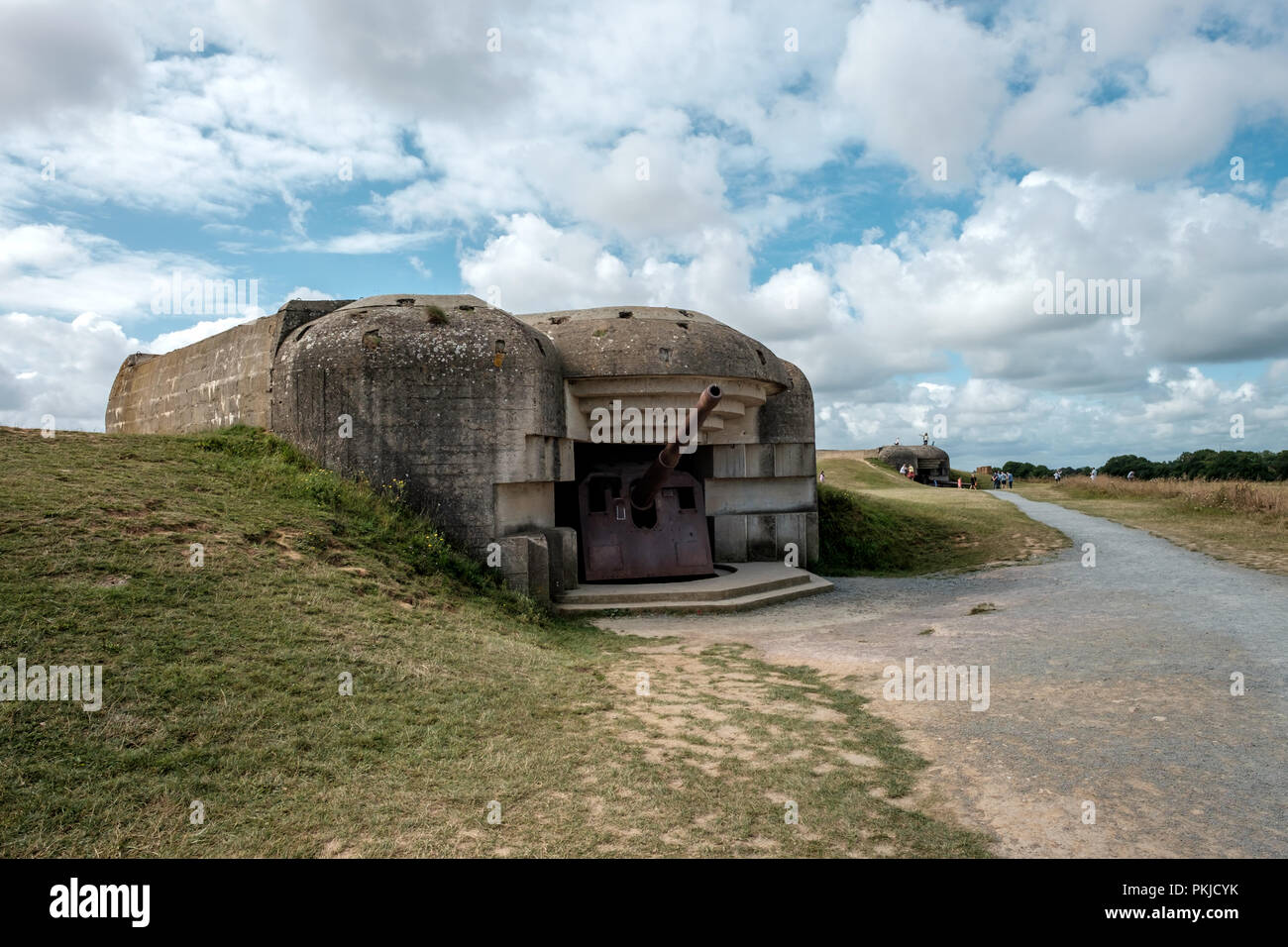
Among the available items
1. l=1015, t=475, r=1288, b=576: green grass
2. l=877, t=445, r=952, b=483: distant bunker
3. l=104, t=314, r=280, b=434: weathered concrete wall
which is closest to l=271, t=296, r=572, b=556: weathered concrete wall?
l=104, t=314, r=280, b=434: weathered concrete wall

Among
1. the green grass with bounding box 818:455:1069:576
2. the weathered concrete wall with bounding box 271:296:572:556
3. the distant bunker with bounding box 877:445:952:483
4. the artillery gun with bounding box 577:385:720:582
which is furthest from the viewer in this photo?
the distant bunker with bounding box 877:445:952:483

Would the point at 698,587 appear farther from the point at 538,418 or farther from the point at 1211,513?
the point at 1211,513

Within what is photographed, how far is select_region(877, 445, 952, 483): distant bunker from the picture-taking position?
133 feet

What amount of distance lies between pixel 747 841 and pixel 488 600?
5.11 meters

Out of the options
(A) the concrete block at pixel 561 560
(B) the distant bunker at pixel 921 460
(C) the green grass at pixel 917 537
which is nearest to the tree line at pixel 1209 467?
(B) the distant bunker at pixel 921 460

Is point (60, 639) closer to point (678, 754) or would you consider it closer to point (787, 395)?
point (678, 754)

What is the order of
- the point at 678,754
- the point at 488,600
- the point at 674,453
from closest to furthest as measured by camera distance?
the point at 678,754 → the point at 488,600 → the point at 674,453

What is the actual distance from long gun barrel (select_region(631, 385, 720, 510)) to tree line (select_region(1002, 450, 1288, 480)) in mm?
32798

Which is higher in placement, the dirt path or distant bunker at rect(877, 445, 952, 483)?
distant bunker at rect(877, 445, 952, 483)

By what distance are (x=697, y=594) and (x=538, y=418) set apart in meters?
→ 2.84

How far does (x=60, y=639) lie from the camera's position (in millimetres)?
4281

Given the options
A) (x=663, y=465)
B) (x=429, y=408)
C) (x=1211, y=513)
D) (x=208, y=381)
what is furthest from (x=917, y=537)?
(x=208, y=381)

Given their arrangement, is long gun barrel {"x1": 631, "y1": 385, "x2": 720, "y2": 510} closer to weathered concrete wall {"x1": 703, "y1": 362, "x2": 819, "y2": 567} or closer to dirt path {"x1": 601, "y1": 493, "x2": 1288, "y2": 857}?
weathered concrete wall {"x1": 703, "y1": 362, "x2": 819, "y2": 567}
